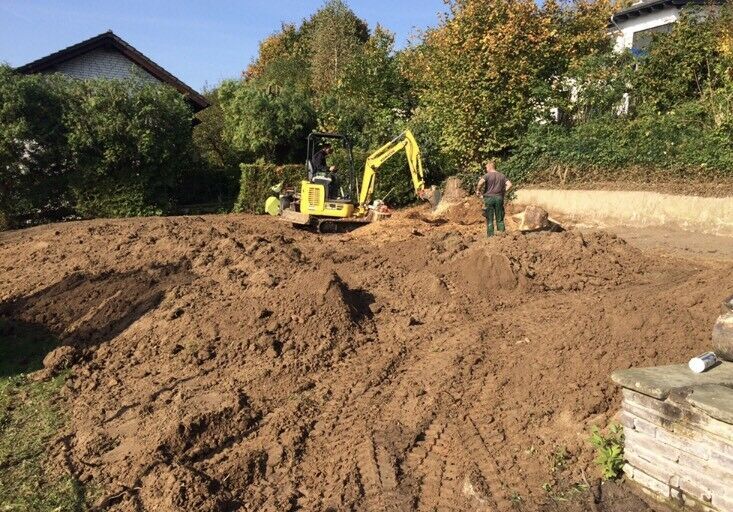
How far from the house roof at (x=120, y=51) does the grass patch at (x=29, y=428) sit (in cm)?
1659

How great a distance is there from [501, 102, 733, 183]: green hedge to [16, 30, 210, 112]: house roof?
12.9 meters

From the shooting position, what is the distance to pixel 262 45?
153 feet

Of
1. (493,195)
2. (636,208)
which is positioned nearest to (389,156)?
(493,195)

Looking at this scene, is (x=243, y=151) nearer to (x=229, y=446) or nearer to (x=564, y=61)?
(x=564, y=61)

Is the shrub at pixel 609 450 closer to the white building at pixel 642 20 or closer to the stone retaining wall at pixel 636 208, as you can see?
the stone retaining wall at pixel 636 208

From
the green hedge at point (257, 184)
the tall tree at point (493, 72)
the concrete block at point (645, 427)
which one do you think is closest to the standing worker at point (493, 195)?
the tall tree at point (493, 72)

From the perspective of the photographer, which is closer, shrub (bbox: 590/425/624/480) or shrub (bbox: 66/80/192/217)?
shrub (bbox: 590/425/624/480)

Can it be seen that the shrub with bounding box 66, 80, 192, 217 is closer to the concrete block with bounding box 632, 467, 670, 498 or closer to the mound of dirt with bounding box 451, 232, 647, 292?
the mound of dirt with bounding box 451, 232, 647, 292

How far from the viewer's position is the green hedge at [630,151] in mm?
13938

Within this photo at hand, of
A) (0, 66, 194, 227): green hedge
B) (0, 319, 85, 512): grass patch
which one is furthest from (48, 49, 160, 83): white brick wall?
(0, 319, 85, 512): grass patch

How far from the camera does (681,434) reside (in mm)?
3930

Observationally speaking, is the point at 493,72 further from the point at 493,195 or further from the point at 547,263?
the point at 547,263

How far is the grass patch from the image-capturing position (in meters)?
4.70

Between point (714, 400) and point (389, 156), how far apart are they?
12.1m
